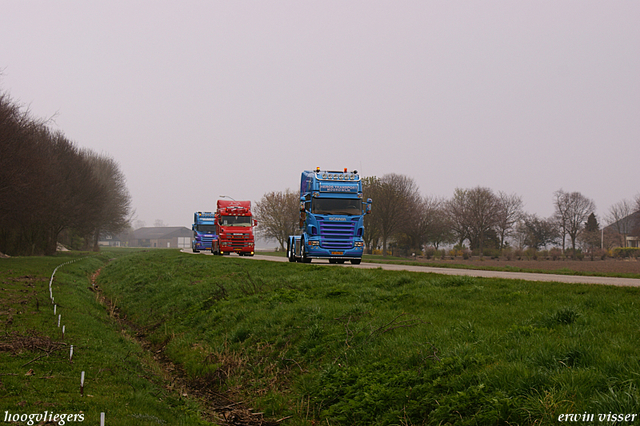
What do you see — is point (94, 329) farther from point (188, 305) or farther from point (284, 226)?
point (284, 226)

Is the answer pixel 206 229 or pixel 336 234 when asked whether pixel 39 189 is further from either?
pixel 336 234

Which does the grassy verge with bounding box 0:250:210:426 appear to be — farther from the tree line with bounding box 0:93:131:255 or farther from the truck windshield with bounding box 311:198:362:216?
the tree line with bounding box 0:93:131:255

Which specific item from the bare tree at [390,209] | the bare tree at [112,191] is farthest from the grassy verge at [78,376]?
the bare tree at [112,191]

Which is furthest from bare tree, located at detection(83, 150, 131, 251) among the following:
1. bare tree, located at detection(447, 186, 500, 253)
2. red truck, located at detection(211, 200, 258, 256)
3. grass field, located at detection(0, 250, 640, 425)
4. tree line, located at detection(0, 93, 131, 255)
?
grass field, located at detection(0, 250, 640, 425)

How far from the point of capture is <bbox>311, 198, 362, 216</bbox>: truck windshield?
26.5 metres

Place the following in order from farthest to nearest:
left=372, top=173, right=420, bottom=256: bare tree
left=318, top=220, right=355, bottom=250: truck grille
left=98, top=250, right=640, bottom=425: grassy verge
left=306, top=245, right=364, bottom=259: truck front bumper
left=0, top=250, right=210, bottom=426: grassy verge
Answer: left=372, top=173, right=420, bottom=256: bare tree < left=306, top=245, right=364, bottom=259: truck front bumper < left=318, top=220, right=355, bottom=250: truck grille < left=0, top=250, right=210, bottom=426: grassy verge < left=98, top=250, right=640, bottom=425: grassy verge

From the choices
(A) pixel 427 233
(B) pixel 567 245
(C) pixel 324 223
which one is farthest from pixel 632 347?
(B) pixel 567 245

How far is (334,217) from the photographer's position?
86.5 ft

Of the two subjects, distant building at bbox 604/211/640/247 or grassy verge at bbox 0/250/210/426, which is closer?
grassy verge at bbox 0/250/210/426

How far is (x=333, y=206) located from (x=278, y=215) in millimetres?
67325

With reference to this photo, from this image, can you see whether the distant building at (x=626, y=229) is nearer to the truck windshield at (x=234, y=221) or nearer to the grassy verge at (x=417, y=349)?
the truck windshield at (x=234, y=221)

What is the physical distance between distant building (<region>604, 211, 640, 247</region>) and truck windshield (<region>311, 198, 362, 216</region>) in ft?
285

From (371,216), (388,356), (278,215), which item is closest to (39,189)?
(388,356)

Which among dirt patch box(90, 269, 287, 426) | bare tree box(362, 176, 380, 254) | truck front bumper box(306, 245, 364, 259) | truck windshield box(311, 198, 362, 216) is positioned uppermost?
bare tree box(362, 176, 380, 254)
